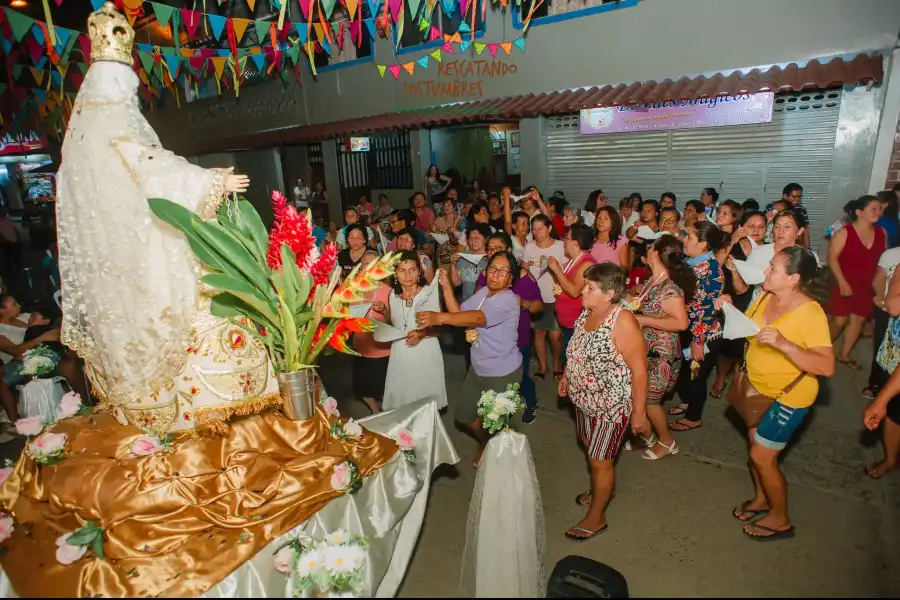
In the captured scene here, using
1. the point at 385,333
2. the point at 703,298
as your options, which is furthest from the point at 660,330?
the point at 385,333

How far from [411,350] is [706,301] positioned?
8.08 ft

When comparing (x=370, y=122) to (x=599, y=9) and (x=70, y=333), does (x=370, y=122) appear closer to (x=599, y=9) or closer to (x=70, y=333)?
(x=599, y=9)

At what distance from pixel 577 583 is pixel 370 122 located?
11950 mm

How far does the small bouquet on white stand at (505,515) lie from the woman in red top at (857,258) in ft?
14.4

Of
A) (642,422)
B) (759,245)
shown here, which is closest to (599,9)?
(759,245)

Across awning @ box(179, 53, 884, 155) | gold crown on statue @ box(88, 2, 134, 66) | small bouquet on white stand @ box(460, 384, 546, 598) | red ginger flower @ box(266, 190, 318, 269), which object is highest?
awning @ box(179, 53, 884, 155)

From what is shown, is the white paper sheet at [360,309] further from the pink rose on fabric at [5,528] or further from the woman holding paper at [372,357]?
the pink rose on fabric at [5,528]

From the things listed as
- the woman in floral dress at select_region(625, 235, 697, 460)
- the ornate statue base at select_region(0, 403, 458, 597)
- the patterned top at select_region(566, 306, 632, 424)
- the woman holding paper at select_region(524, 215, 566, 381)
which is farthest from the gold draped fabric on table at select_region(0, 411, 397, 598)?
the woman holding paper at select_region(524, 215, 566, 381)

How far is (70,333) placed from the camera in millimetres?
2752

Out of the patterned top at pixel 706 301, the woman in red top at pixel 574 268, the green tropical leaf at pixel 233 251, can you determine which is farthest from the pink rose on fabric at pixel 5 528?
the patterned top at pixel 706 301

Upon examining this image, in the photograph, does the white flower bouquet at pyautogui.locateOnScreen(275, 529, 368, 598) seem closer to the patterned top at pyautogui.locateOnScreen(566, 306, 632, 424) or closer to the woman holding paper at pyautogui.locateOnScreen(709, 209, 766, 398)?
the patterned top at pyautogui.locateOnScreen(566, 306, 632, 424)

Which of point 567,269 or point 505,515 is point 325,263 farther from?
point 567,269

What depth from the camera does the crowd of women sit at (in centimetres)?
305

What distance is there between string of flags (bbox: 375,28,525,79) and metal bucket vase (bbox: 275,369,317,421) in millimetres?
8811
